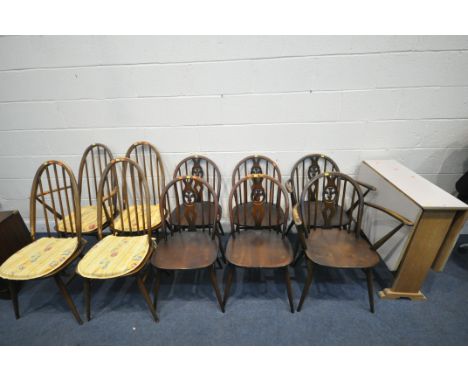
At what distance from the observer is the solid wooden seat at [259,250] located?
4.59ft

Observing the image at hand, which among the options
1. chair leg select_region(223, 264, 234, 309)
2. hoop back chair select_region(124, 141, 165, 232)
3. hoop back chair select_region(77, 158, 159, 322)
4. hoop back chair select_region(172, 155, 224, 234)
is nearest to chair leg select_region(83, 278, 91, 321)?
hoop back chair select_region(77, 158, 159, 322)

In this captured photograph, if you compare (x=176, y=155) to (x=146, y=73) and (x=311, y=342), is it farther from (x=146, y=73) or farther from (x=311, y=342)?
(x=311, y=342)

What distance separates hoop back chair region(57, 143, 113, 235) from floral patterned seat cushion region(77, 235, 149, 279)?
0.99ft

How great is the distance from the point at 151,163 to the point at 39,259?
3.13 ft

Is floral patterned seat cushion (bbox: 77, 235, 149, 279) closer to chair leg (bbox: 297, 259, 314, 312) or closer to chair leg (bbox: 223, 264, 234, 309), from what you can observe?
chair leg (bbox: 223, 264, 234, 309)

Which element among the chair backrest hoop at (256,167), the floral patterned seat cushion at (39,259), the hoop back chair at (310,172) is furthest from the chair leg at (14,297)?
the hoop back chair at (310,172)

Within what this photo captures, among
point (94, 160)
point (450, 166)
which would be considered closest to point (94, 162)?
point (94, 160)

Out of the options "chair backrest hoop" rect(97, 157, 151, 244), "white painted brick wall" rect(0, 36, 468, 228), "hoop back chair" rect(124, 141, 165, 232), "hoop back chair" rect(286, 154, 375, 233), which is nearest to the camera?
"chair backrest hoop" rect(97, 157, 151, 244)

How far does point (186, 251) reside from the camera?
152cm

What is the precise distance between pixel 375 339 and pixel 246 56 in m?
1.96

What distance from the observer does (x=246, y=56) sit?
172cm

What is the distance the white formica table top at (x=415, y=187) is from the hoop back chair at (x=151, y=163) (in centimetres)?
163

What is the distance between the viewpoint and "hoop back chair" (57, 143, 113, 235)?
175 centimetres

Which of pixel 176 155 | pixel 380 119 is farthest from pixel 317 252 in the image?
pixel 176 155
